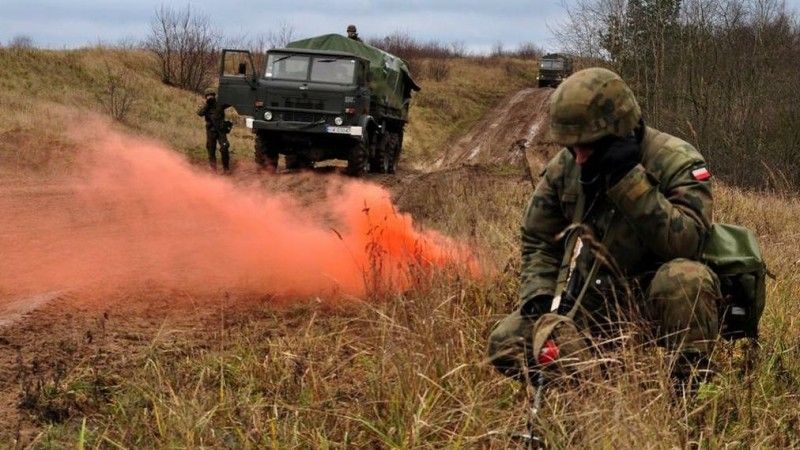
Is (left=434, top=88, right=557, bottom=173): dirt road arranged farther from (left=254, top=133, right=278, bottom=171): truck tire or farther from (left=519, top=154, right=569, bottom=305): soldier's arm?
(left=519, top=154, right=569, bottom=305): soldier's arm

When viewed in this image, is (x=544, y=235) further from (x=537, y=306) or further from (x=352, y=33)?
(x=352, y=33)

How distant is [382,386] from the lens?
359cm

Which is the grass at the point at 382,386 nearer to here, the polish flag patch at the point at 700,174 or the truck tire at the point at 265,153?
the polish flag patch at the point at 700,174

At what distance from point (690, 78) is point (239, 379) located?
72.6 ft

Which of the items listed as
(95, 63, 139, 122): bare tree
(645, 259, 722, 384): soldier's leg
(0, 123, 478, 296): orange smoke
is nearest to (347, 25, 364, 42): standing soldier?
(0, 123, 478, 296): orange smoke

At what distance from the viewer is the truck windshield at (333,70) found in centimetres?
1606

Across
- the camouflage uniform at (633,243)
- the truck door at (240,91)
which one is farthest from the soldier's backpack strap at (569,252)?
the truck door at (240,91)

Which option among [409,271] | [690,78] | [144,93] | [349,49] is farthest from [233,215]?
[144,93]

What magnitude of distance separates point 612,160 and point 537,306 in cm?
72

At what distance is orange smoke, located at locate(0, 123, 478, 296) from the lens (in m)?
6.09

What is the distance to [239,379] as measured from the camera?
400cm

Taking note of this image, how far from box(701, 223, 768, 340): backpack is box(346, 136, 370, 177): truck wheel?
1283cm

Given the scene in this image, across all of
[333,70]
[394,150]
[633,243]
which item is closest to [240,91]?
[333,70]

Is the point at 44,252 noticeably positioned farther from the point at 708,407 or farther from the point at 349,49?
the point at 349,49
